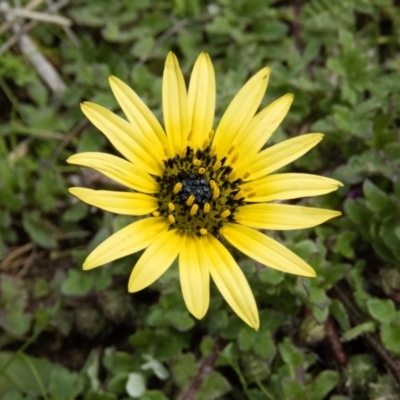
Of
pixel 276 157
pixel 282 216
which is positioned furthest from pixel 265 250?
pixel 276 157

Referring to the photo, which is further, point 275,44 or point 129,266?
point 275,44

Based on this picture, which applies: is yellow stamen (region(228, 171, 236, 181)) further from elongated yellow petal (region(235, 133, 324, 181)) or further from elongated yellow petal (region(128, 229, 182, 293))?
Answer: elongated yellow petal (region(128, 229, 182, 293))

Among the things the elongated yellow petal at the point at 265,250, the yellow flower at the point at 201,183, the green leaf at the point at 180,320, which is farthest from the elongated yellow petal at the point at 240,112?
the green leaf at the point at 180,320

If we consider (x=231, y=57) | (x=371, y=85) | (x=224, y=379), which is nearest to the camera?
(x=224, y=379)

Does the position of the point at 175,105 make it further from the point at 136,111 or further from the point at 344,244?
the point at 344,244

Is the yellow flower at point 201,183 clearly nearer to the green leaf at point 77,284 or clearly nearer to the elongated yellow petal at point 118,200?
the elongated yellow petal at point 118,200

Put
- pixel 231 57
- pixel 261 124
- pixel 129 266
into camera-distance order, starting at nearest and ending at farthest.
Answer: pixel 261 124
pixel 129 266
pixel 231 57

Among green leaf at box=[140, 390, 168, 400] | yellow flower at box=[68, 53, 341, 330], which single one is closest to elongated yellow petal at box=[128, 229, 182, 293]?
yellow flower at box=[68, 53, 341, 330]

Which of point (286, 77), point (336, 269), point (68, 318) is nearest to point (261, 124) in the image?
point (336, 269)

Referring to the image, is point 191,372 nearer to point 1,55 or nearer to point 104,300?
point 104,300
